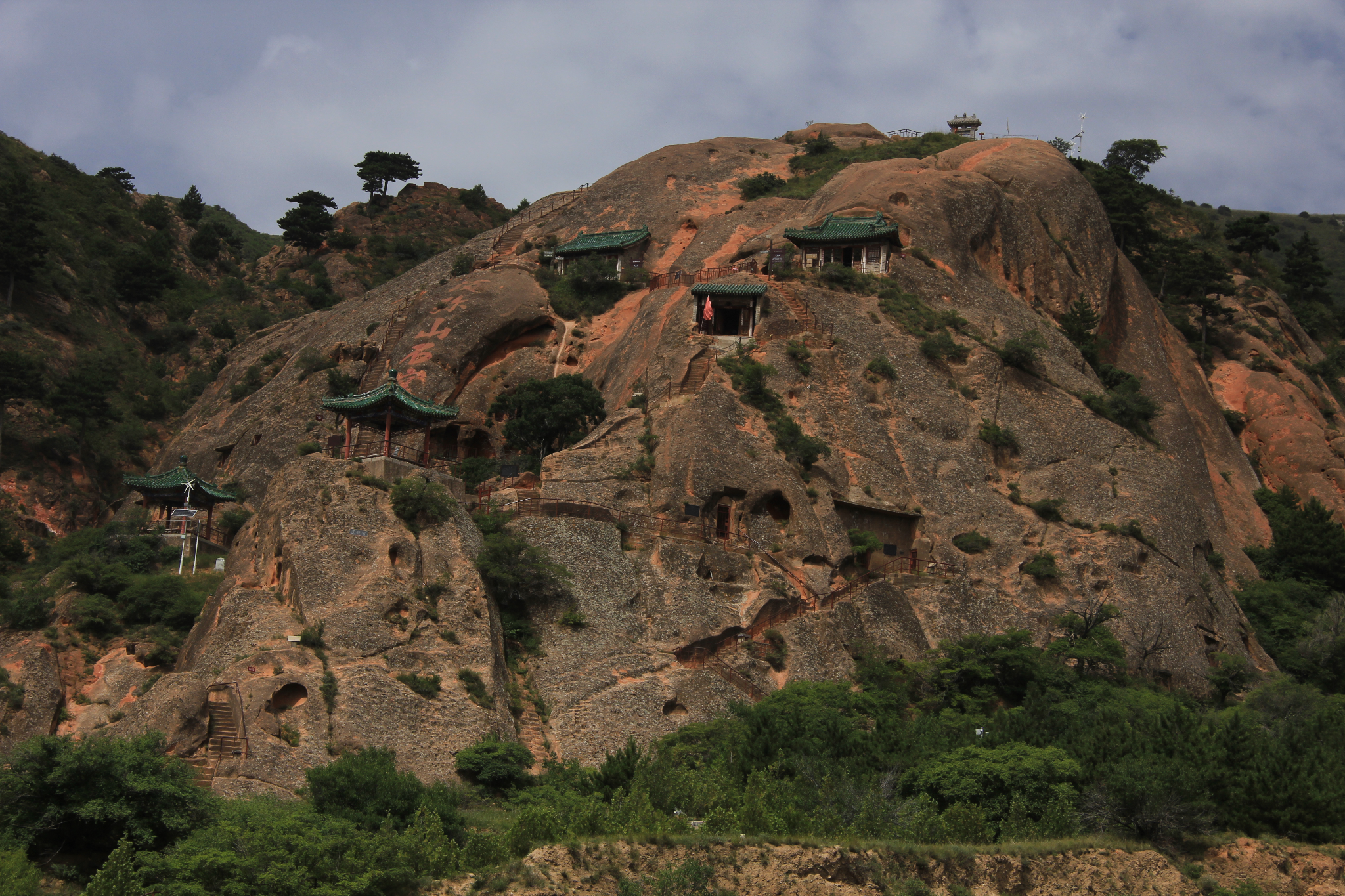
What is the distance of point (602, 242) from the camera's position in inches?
2963

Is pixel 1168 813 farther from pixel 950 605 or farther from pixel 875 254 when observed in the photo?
pixel 875 254

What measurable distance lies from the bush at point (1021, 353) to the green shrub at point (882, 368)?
5.40m

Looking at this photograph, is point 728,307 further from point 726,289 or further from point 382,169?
point 382,169

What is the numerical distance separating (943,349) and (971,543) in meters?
9.96

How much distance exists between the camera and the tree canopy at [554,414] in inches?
2267

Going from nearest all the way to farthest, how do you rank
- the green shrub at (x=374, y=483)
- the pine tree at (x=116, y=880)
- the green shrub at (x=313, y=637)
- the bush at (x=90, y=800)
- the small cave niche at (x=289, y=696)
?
1. the pine tree at (x=116, y=880)
2. the bush at (x=90, y=800)
3. the small cave niche at (x=289, y=696)
4. the green shrub at (x=313, y=637)
5. the green shrub at (x=374, y=483)

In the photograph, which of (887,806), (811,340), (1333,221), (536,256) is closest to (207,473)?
(536,256)

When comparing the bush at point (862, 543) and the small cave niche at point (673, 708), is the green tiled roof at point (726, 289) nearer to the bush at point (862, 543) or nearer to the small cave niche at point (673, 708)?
the bush at point (862, 543)

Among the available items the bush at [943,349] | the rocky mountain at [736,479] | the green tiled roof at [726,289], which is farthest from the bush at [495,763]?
the bush at [943,349]

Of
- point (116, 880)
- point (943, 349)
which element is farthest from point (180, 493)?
point (116, 880)

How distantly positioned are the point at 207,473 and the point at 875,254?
109 feet

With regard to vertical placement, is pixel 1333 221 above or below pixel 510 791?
above

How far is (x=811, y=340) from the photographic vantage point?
189 feet

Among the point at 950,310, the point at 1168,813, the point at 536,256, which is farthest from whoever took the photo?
the point at 536,256
